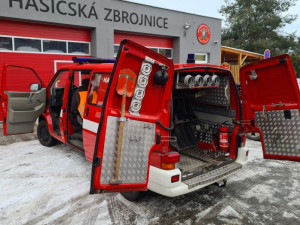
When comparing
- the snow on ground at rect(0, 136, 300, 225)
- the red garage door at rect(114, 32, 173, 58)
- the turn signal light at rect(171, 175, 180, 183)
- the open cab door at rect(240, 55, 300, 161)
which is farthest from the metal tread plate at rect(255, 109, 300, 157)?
the red garage door at rect(114, 32, 173, 58)

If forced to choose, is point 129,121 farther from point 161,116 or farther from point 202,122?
point 202,122

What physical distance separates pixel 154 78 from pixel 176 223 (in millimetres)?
1815

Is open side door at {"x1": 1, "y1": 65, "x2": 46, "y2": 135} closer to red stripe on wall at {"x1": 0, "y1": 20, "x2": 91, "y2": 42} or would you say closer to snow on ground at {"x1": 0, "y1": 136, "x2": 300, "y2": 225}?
snow on ground at {"x1": 0, "y1": 136, "x2": 300, "y2": 225}

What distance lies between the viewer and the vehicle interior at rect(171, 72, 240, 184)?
396 centimetres

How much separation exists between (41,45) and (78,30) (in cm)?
176

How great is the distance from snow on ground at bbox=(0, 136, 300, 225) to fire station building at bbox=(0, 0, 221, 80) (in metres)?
6.03

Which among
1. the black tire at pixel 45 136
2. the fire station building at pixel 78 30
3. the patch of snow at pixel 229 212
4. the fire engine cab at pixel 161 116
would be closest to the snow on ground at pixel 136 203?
the patch of snow at pixel 229 212

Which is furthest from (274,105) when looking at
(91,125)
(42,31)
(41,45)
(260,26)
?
(260,26)

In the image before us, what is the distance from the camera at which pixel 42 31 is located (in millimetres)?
9812

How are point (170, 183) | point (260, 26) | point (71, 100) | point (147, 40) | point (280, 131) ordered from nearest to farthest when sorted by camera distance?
point (170, 183), point (280, 131), point (71, 100), point (147, 40), point (260, 26)

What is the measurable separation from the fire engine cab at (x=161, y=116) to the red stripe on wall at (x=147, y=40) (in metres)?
6.88

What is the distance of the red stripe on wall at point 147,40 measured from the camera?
11934 millimetres

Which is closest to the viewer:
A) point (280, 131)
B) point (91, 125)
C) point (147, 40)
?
point (280, 131)

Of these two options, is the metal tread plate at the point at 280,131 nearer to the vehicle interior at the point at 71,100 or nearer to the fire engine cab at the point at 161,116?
the fire engine cab at the point at 161,116
